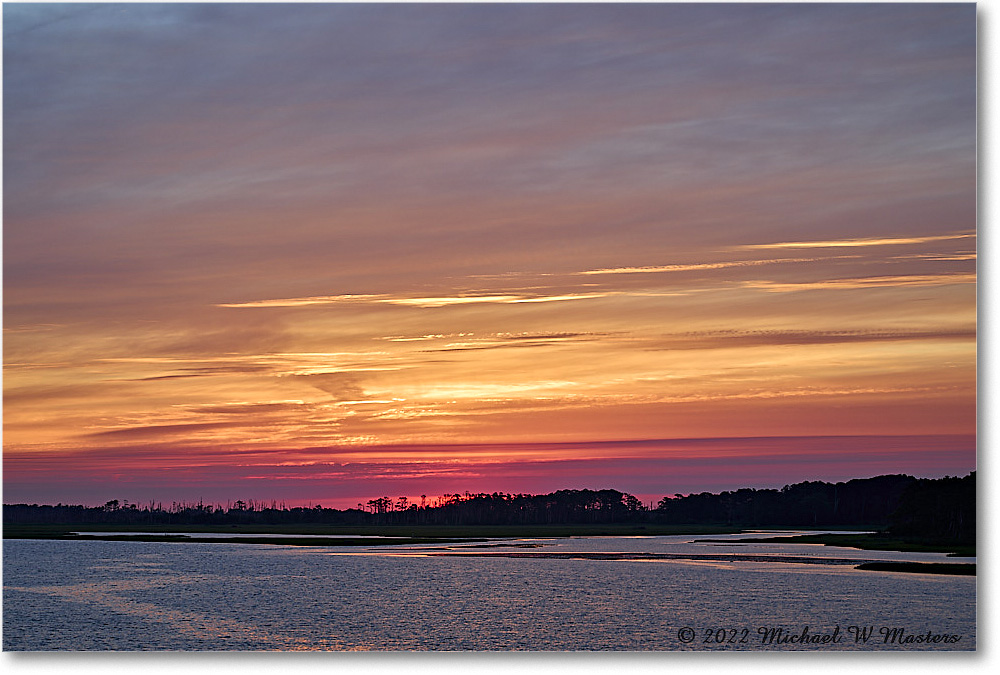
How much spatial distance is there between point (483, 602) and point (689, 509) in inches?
205

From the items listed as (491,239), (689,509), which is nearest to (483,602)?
(689,509)

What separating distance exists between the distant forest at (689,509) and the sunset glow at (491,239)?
0.64 m

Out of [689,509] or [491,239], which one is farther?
[689,509]

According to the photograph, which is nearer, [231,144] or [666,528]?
[231,144]

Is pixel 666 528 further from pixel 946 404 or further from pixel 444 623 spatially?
pixel 946 404

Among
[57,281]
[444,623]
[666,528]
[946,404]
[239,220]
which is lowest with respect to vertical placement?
[444,623]

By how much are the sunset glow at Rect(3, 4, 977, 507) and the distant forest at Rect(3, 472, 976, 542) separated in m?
0.64

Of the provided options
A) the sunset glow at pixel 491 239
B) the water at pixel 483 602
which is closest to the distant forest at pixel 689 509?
the sunset glow at pixel 491 239

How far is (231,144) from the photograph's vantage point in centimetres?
1348

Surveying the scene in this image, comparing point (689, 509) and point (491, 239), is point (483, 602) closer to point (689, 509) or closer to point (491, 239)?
point (689, 509)

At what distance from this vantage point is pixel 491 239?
14398 mm

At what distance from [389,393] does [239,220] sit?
329 cm

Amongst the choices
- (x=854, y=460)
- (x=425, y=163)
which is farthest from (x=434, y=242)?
(x=854, y=460)

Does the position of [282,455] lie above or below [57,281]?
below
